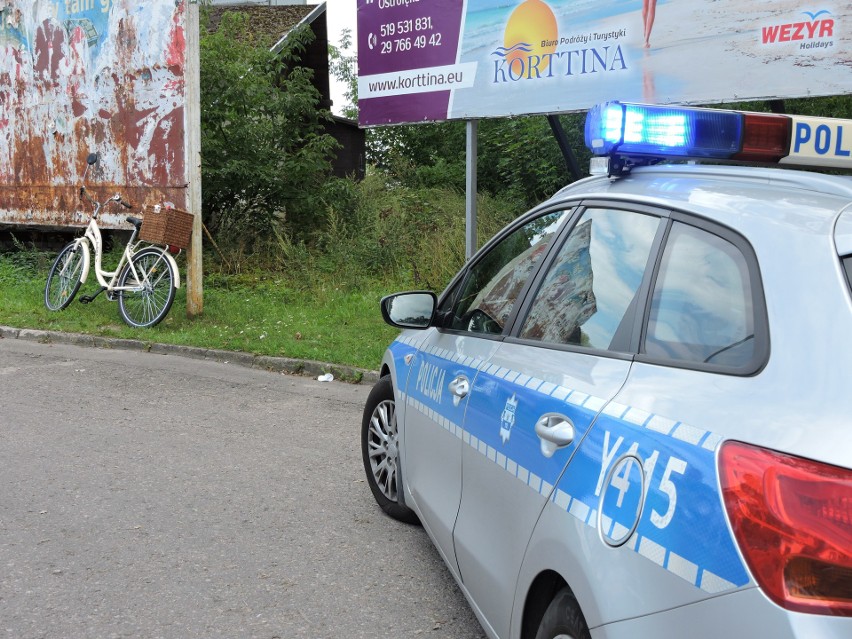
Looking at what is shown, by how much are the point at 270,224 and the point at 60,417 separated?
8.58m

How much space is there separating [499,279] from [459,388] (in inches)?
19.3

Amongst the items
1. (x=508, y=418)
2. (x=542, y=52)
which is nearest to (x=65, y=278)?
(x=542, y=52)

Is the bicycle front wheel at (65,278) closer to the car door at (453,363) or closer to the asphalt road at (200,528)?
the asphalt road at (200,528)

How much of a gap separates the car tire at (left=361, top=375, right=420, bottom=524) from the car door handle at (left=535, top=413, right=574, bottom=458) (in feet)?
6.78

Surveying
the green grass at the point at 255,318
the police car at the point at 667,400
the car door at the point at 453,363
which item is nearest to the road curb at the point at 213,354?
the green grass at the point at 255,318

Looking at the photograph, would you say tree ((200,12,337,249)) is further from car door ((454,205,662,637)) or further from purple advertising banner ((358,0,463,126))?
car door ((454,205,662,637))

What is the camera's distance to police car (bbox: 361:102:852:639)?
5.19ft

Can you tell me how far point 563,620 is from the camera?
216cm

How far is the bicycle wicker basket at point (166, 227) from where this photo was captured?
10.0 meters

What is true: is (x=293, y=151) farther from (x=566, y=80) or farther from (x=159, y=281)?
(x=566, y=80)

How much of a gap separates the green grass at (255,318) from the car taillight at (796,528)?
6872 millimetres

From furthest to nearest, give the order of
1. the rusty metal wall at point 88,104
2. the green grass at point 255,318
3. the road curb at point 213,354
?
the rusty metal wall at point 88,104 < the green grass at point 255,318 < the road curb at point 213,354

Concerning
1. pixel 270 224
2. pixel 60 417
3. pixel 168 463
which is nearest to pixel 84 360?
pixel 60 417

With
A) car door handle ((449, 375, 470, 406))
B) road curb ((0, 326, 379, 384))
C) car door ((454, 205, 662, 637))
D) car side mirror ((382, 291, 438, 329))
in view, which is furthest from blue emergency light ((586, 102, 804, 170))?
road curb ((0, 326, 379, 384))
